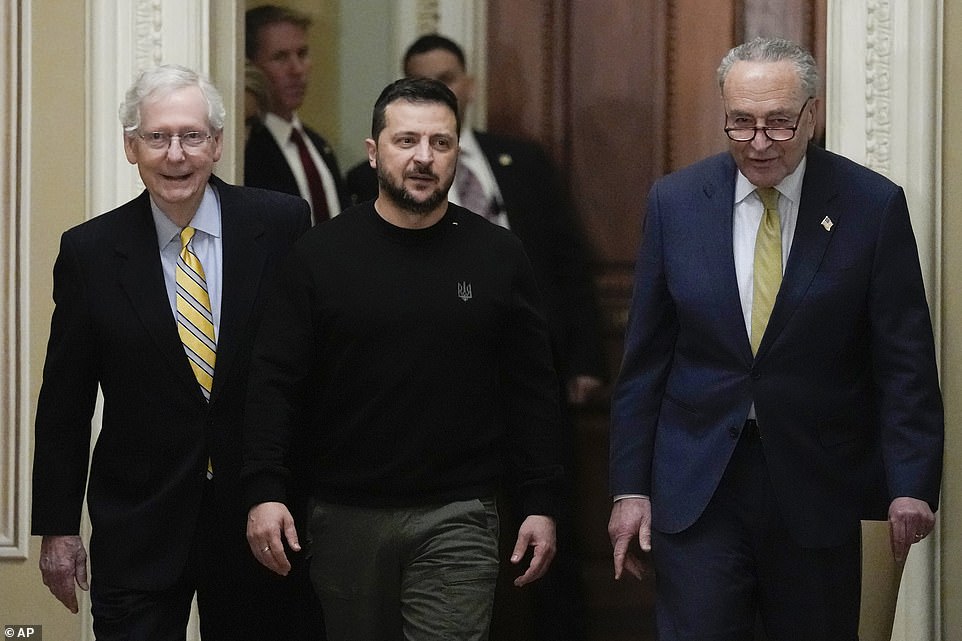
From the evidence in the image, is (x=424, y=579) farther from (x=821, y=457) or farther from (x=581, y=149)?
(x=581, y=149)

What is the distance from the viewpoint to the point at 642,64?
439 cm

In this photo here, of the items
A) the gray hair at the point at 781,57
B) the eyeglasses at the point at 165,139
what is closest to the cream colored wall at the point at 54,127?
the eyeglasses at the point at 165,139

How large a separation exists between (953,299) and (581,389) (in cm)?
110

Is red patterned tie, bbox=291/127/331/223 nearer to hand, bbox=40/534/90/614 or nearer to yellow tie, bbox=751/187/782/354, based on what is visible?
hand, bbox=40/534/90/614

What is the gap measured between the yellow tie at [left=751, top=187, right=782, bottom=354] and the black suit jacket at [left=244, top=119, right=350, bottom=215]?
1.56 m

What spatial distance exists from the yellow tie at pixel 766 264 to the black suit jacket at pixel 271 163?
1.56 metres

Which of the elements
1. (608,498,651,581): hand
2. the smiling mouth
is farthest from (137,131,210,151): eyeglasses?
(608,498,651,581): hand

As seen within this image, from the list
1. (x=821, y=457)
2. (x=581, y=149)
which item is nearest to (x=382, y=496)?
(x=821, y=457)

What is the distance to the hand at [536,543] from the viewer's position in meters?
3.27

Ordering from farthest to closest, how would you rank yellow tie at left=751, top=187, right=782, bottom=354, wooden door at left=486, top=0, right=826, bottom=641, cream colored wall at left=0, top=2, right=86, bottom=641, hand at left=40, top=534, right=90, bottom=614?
wooden door at left=486, top=0, right=826, bottom=641, cream colored wall at left=0, top=2, right=86, bottom=641, hand at left=40, top=534, right=90, bottom=614, yellow tie at left=751, top=187, right=782, bottom=354

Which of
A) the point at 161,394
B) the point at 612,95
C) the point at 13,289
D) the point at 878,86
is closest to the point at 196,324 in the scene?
the point at 161,394

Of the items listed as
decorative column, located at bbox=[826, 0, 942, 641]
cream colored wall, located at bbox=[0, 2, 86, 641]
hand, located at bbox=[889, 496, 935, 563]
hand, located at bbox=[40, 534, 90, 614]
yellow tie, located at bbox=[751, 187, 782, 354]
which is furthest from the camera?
cream colored wall, located at bbox=[0, 2, 86, 641]

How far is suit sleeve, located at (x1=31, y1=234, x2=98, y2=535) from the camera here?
10.8ft

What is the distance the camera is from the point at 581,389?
14.6 ft
